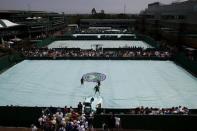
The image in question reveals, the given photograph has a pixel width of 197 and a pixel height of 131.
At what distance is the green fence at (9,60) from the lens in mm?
45369

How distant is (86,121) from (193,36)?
42843mm

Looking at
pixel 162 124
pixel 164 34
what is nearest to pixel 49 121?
pixel 162 124

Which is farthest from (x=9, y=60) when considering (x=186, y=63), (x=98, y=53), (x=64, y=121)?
(x=64, y=121)

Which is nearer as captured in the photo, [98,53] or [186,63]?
[186,63]

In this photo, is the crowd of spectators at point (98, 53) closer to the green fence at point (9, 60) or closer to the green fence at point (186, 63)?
the green fence at point (9, 60)

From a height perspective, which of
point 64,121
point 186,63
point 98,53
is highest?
point 64,121

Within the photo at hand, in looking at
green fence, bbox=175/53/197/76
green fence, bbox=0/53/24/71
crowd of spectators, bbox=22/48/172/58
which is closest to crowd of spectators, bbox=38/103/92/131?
green fence, bbox=175/53/197/76

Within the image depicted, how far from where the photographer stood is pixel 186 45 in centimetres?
6312

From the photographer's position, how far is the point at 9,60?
48.3 meters

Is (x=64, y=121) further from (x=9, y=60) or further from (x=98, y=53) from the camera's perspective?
(x=98, y=53)

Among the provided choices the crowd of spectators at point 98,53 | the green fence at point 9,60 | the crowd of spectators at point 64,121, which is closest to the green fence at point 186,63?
the crowd of spectators at point 98,53

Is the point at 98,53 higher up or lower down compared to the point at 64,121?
lower down

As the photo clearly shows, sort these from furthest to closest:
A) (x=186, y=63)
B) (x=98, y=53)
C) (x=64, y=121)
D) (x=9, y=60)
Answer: (x=98, y=53), (x=9, y=60), (x=186, y=63), (x=64, y=121)

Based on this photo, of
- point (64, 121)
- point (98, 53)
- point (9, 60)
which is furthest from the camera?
point (98, 53)
